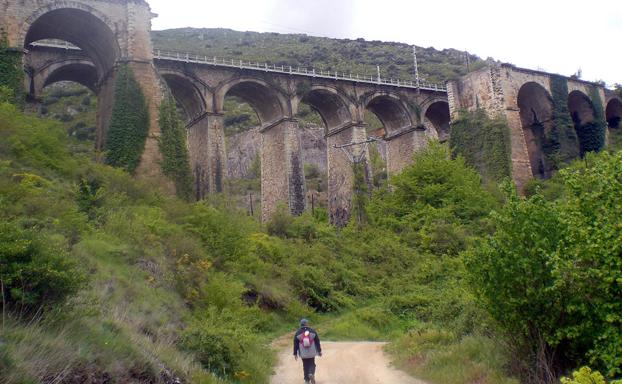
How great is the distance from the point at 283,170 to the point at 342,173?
4.59 meters

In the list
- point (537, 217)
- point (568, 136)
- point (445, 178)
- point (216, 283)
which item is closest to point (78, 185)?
point (216, 283)

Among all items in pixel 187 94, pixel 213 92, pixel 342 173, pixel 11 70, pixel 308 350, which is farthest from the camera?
pixel 342 173

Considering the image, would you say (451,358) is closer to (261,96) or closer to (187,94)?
(187,94)

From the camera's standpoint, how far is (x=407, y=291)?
18812 millimetres

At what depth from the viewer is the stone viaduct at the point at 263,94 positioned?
2236cm

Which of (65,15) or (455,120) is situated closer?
(65,15)

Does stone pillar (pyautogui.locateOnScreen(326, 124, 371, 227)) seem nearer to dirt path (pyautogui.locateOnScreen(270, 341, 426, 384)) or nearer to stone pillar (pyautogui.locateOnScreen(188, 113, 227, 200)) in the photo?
stone pillar (pyautogui.locateOnScreen(188, 113, 227, 200))

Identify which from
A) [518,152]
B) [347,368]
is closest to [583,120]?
[518,152]

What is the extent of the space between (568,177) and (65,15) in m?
20.6

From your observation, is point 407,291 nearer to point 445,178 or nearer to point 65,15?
point 445,178

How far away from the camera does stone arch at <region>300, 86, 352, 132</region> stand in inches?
1385

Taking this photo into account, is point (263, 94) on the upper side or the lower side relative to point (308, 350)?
upper

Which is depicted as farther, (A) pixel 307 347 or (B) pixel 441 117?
(B) pixel 441 117

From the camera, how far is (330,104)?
36219mm
